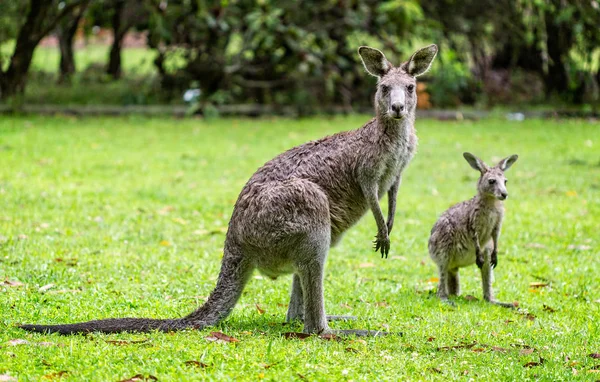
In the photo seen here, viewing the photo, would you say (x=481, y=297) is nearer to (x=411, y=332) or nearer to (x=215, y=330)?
(x=411, y=332)

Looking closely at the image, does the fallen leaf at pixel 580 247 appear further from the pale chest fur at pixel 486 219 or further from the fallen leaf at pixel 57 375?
the fallen leaf at pixel 57 375

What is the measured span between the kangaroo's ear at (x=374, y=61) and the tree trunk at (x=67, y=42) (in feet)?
47.2

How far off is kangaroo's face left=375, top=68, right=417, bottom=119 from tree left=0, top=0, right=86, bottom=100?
498 inches

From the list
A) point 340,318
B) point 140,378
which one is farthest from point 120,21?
point 140,378

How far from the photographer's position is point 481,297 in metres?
6.39

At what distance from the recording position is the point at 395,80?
202 inches

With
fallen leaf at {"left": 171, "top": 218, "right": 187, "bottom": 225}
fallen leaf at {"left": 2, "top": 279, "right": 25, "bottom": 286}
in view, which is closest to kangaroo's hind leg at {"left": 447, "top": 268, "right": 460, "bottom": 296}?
fallen leaf at {"left": 2, "top": 279, "right": 25, "bottom": 286}

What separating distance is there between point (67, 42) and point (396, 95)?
17.1 metres

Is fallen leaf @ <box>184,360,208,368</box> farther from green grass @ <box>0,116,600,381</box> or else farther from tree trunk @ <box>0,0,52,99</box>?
tree trunk @ <box>0,0,52,99</box>

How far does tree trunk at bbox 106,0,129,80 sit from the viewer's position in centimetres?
1933

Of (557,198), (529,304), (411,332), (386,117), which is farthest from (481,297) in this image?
(557,198)

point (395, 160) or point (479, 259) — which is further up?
point (395, 160)

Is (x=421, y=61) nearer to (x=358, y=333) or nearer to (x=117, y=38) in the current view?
(x=358, y=333)

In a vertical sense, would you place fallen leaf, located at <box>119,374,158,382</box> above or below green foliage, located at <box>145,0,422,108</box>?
below
